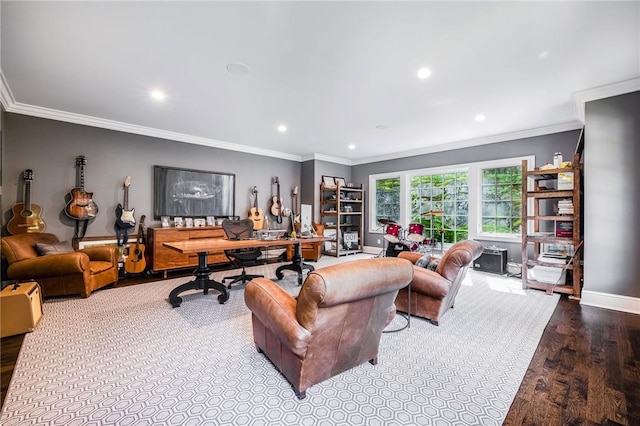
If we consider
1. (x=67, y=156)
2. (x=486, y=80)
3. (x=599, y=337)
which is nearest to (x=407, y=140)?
(x=486, y=80)

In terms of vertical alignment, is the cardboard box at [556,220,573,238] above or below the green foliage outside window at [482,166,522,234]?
below

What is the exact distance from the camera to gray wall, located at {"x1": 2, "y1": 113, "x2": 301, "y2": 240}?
3850 mm

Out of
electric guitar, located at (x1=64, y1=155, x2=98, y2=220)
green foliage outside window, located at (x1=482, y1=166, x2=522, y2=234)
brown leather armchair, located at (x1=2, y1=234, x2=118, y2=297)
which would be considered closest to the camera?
brown leather armchair, located at (x1=2, y1=234, x2=118, y2=297)

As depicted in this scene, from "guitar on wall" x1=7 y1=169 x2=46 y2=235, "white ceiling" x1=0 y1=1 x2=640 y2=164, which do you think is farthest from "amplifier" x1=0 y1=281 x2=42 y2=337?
"white ceiling" x1=0 y1=1 x2=640 y2=164

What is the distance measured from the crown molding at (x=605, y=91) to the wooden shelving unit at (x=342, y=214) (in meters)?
4.32

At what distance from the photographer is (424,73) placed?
288 cm

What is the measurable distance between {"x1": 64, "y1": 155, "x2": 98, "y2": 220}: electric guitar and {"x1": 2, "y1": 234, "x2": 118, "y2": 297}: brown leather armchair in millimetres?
546

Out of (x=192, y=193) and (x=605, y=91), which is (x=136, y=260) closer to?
(x=192, y=193)

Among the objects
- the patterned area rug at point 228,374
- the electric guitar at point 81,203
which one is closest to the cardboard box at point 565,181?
the patterned area rug at point 228,374

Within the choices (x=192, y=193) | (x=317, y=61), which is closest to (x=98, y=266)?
(x=192, y=193)

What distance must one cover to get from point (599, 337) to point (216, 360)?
328 centimetres

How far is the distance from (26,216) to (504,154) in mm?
7611

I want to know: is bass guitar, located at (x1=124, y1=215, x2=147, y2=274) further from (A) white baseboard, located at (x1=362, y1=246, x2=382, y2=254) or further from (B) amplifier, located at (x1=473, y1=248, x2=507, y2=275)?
(B) amplifier, located at (x1=473, y1=248, x2=507, y2=275)

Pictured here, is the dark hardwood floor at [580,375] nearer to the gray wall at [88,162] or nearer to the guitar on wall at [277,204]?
the gray wall at [88,162]
